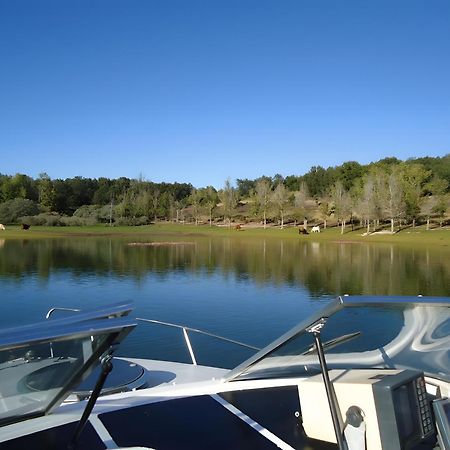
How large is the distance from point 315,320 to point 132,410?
43.1 inches

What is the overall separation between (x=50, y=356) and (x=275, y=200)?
70.3m

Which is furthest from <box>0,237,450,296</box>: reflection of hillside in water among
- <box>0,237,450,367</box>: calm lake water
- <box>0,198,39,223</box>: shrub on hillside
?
<box>0,198,39,223</box>: shrub on hillside

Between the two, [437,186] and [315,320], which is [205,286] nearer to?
[315,320]

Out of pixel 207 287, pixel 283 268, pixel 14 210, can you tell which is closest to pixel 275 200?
pixel 14 210

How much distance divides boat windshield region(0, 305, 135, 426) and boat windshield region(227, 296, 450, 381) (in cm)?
90

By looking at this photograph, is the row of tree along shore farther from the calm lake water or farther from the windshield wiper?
the windshield wiper

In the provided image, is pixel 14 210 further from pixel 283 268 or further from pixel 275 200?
pixel 283 268

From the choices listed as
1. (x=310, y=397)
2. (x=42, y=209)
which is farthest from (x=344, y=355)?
(x=42, y=209)

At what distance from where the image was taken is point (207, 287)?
18.5 meters

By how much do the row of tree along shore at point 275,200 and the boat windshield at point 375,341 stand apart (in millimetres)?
56176

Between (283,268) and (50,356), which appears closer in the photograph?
(50,356)

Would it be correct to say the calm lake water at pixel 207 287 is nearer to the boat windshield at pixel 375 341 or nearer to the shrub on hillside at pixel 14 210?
the boat windshield at pixel 375 341

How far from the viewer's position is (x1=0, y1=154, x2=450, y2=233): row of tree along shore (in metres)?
60.4

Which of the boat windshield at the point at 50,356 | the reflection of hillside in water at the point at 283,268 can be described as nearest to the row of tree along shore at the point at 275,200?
the reflection of hillside in water at the point at 283,268
